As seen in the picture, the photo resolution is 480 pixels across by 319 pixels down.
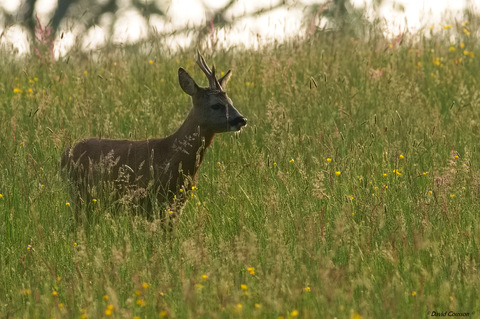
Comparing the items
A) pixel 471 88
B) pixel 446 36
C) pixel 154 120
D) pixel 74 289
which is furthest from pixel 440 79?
pixel 74 289

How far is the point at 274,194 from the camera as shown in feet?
19.9

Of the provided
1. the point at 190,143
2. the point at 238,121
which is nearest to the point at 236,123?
the point at 238,121

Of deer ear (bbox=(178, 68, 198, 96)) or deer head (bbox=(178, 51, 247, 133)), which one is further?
deer ear (bbox=(178, 68, 198, 96))

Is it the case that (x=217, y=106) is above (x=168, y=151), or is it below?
above

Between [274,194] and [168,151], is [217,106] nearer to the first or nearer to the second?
[168,151]

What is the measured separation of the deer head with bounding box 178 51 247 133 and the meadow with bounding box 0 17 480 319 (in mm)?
335

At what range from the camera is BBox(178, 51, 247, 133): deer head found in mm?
7391

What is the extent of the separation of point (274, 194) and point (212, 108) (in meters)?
1.59

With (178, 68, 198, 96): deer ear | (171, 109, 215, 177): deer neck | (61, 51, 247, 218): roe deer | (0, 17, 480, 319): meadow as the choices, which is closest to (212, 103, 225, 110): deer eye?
(61, 51, 247, 218): roe deer

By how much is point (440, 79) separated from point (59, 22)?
12.1 metres

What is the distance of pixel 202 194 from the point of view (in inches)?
284

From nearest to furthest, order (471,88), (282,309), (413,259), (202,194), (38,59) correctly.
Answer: (282,309), (413,259), (202,194), (471,88), (38,59)

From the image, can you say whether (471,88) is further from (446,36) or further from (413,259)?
(413,259)

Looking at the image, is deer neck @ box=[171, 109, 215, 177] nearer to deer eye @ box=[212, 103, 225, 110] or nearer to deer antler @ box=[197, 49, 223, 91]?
deer eye @ box=[212, 103, 225, 110]
